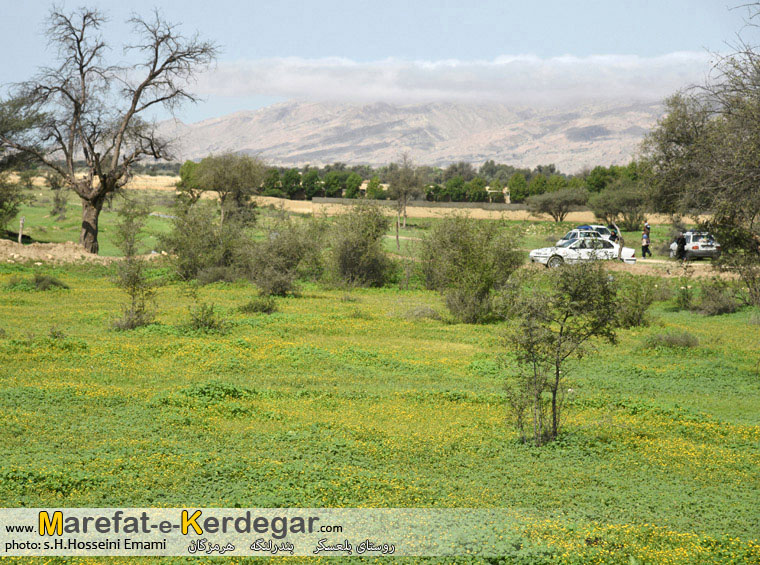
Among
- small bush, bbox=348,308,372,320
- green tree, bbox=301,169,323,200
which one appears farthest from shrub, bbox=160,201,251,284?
green tree, bbox=301,169,323,200

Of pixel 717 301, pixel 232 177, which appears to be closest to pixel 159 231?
pixel 232 177

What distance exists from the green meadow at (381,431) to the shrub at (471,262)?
89.9 inches

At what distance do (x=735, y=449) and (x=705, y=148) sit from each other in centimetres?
997

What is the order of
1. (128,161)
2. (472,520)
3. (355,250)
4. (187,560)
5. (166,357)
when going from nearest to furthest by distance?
1. (187,560)
2. (472,520)
3. (166,357)
4. (355,250)
5. (128,161)

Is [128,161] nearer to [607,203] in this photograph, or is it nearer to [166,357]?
[166,357]

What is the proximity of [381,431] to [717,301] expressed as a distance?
18.5 m

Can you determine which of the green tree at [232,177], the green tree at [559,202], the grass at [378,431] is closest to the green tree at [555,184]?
the green tree at [559,202]

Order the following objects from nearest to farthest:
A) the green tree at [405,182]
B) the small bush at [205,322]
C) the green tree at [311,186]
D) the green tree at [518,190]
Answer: the small bush at [205,322] → the green tree at [405,182] → the green tree at [311,186] → the green tree at [518,190]

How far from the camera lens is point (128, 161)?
3509cm

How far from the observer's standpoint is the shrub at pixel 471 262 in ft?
70.7

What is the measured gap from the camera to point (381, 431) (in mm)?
10086

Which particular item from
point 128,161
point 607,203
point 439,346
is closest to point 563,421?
point 439,346

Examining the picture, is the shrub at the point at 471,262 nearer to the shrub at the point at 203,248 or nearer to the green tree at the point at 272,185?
the shrub at the point at 203,248

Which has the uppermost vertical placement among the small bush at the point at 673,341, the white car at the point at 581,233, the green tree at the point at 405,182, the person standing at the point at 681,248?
the green tree at the point at 405,182
